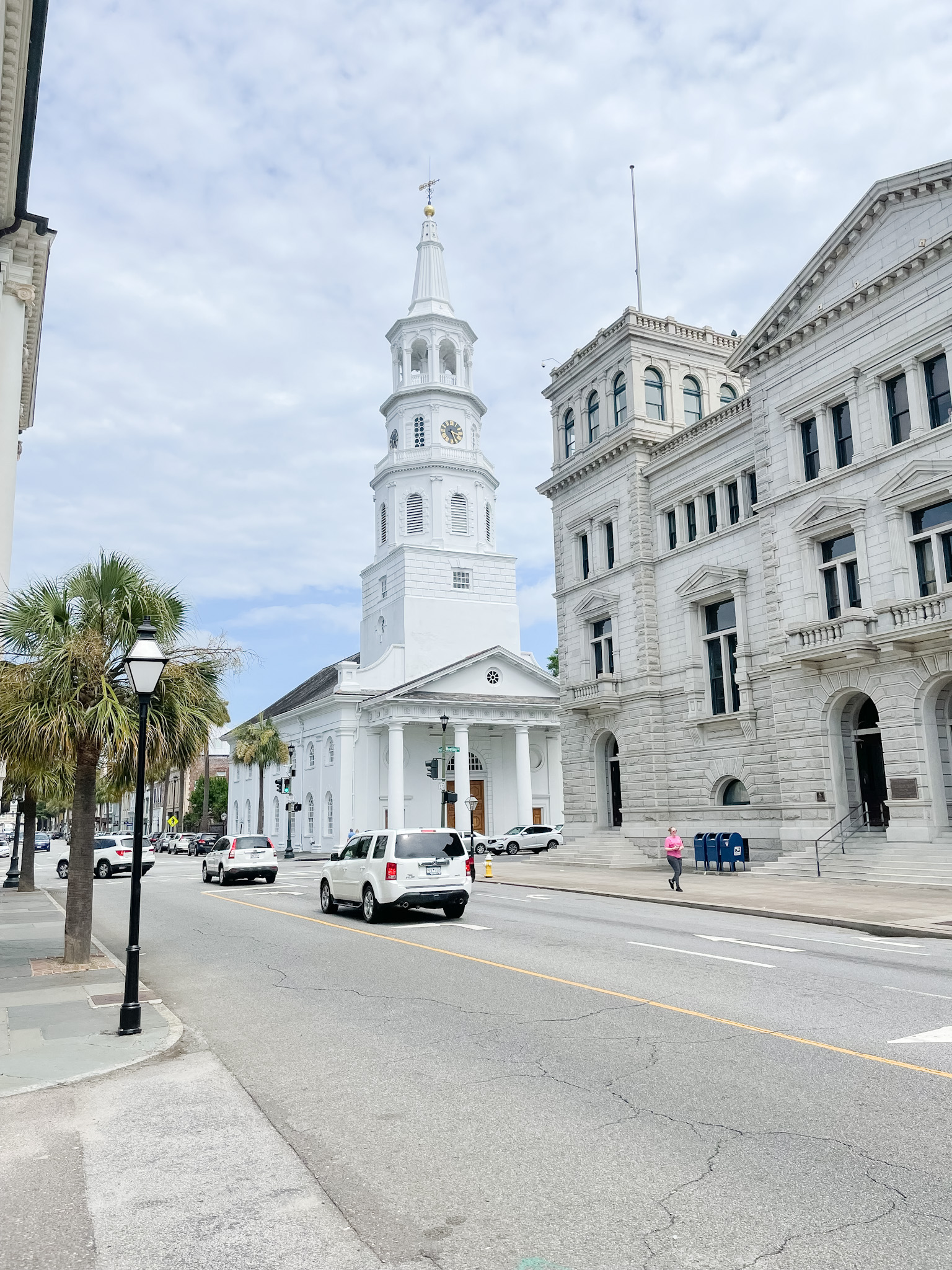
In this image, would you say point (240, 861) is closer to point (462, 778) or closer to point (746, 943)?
point (746, 943)

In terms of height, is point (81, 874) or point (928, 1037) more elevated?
point (81, 874)

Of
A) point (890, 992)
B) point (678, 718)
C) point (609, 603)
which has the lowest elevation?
point (890, 992)

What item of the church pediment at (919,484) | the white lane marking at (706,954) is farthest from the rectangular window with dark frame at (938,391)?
the white lane marking at (706,954)

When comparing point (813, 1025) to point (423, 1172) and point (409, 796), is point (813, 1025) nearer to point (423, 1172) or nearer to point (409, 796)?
point (423, 1172)

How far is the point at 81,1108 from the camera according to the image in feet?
23.0

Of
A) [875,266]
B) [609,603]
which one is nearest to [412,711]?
[609,603]

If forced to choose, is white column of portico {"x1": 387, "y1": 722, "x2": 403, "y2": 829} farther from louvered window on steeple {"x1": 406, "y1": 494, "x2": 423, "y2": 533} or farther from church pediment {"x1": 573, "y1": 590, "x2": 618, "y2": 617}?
church pediment {"x1": 573, "y1": 590, "x2": 618, "y2": 617}

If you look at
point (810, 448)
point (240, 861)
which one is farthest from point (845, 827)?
point (240, 861)

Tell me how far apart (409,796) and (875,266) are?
3930 centimetres

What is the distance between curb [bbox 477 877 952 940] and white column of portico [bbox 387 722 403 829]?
2727cm

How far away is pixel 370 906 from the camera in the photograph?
18578mm

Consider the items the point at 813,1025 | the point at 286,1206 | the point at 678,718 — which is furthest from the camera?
the point at 678,718

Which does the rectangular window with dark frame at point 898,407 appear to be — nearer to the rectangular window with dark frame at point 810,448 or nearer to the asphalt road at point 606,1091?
the rectangular window with dark frame at point 810,448

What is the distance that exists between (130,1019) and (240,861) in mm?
23685
